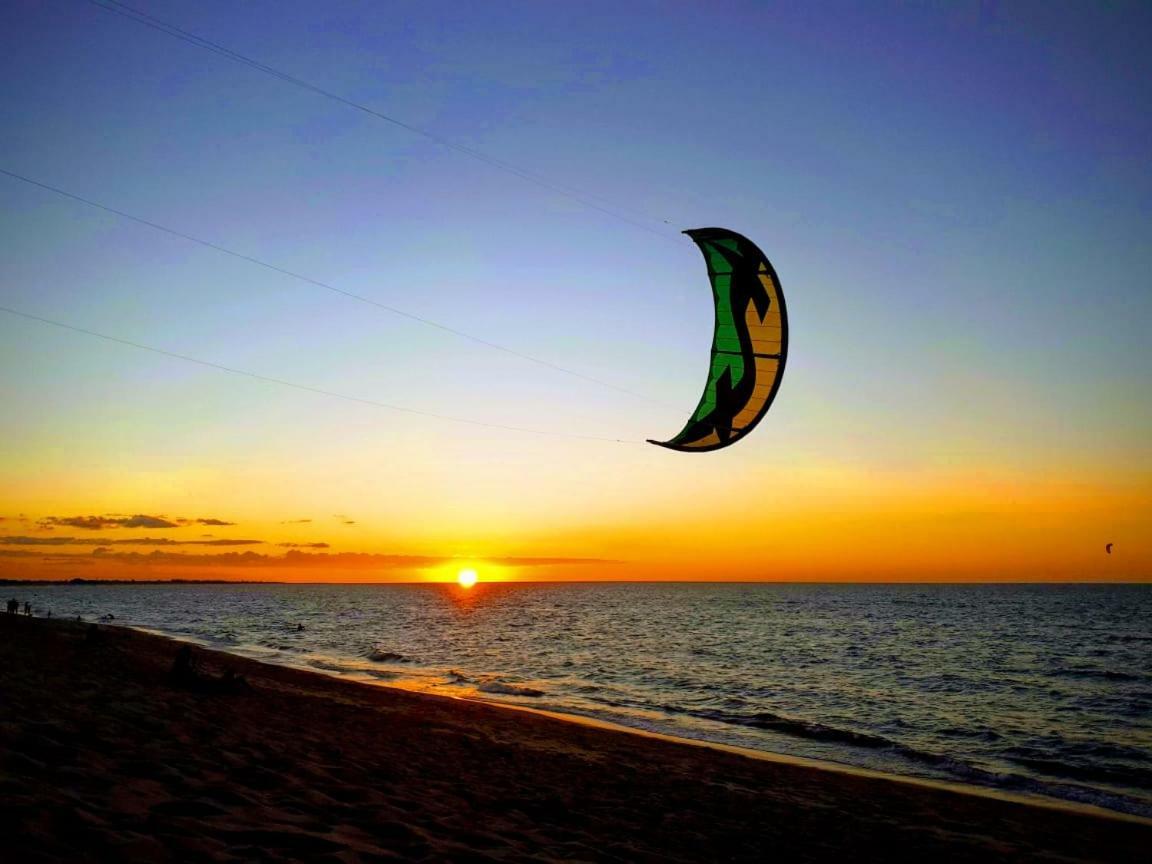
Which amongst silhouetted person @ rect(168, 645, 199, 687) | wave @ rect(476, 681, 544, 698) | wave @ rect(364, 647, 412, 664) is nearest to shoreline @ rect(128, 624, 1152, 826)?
wave @ rect(476, 681, 544, 698)

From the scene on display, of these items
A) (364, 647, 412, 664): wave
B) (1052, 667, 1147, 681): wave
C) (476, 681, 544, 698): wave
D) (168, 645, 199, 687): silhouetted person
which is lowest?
(364, 647, 412, 664): wave

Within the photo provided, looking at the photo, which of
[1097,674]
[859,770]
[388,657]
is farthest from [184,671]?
[1097,674]

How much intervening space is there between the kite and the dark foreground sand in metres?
4.93

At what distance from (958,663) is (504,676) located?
796 inches

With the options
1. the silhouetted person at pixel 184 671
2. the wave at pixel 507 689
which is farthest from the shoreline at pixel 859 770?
the silhouetted person at pixel 184 671

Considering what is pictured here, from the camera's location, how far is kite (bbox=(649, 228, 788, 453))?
10625mm

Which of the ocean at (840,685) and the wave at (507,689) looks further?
the wave at (507,689)

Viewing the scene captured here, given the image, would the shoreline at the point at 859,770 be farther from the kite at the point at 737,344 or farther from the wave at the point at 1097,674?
the wave at the point at 1097,674

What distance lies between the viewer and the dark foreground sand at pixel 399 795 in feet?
15.7

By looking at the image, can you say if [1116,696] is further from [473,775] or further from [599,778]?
[473,775]

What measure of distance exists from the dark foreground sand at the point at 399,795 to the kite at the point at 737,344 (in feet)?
16.2

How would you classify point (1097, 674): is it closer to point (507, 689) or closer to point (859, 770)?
point (859, 770)

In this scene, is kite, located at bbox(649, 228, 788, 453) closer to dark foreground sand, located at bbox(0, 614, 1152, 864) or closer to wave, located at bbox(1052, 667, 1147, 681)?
dark foreground sand, located at bbox(0, 614, 1152, 864)

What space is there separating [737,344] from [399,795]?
24.5ft
